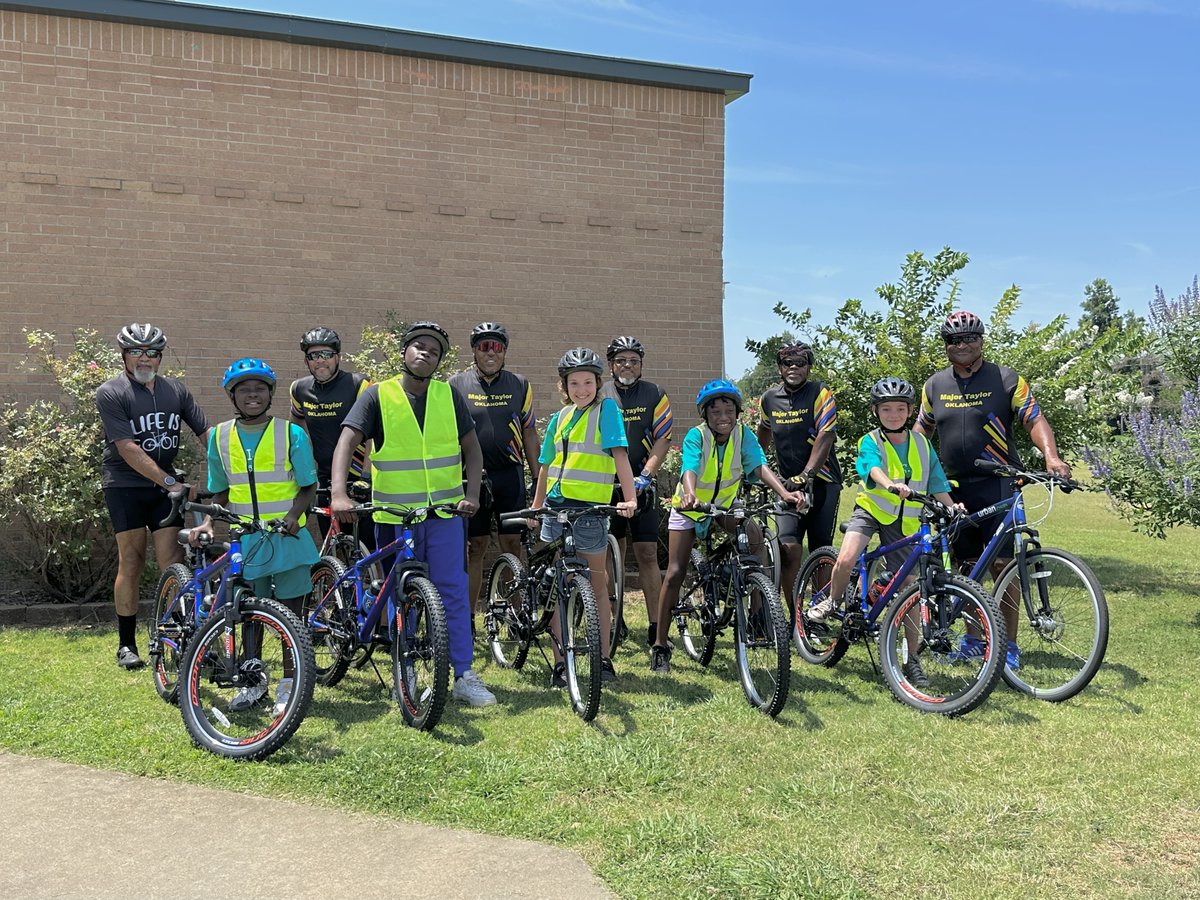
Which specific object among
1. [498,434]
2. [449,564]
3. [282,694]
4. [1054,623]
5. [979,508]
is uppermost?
[498,434]

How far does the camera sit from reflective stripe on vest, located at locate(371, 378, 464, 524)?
18.2 ft

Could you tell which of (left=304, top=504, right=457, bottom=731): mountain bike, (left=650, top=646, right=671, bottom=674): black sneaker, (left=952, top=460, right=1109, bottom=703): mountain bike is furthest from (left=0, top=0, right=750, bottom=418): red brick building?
(left=952, top=460, right=1109, bottom=703): mountain bike

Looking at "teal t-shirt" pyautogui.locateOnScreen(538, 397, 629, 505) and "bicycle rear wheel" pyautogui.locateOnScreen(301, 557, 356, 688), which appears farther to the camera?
"teal t-shirt" pyautogui.locateOnScreen(538, 397, 629, 505)

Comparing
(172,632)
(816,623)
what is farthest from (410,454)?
(816,623)

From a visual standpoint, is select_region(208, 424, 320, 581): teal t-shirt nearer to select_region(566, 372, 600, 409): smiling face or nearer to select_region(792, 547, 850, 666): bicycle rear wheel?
select_region(566, 372, 600, 409): smiling face

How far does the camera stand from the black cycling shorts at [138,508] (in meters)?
6.50

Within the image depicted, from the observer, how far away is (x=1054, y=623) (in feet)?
18.8

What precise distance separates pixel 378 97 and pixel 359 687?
21.6ft

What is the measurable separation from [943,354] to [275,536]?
265 inches

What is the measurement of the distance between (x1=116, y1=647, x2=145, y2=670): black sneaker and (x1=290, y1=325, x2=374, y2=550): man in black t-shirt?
5.25 feet

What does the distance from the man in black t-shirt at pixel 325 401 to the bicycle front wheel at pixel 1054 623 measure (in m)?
4.20

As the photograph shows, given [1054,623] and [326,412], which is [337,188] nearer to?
[326,412]

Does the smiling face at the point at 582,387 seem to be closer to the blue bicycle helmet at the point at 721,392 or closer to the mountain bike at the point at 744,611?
the blue bicycle helmet at the point at 721,392

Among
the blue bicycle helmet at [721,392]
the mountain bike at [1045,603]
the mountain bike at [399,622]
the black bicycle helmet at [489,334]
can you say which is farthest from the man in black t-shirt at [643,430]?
the mountain bike at [1045,603]
